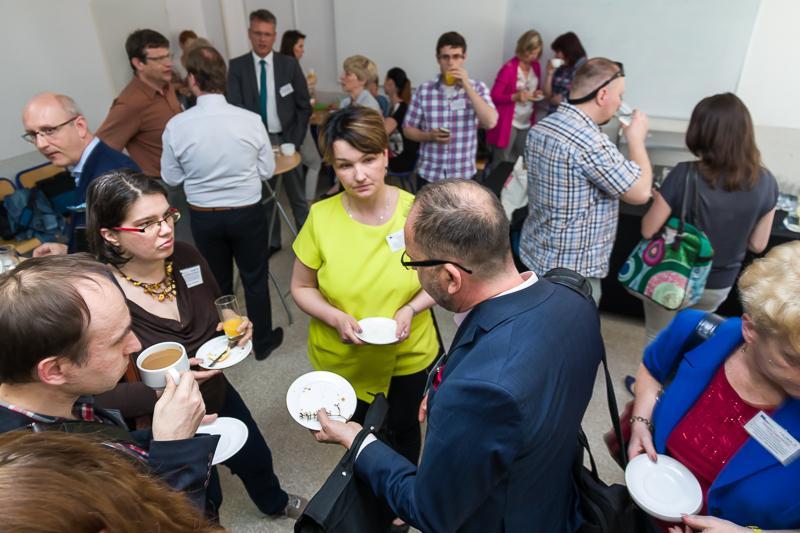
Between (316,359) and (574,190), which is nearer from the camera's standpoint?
(316,359)

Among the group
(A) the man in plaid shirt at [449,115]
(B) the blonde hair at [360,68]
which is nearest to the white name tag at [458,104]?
(A) the man in plaid shirt at [449,115]

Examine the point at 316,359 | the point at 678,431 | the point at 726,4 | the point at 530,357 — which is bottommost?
the point at 316,359

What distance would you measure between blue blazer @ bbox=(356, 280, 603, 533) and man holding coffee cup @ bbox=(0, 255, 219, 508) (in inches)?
16.4

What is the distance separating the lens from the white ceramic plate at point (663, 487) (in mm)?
1193

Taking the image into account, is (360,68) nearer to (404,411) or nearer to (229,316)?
(229,316)

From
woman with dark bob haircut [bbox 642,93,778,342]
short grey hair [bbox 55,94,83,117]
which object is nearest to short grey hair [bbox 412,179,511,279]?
woman with dark bob haircut [bbox 642,93,778,342]

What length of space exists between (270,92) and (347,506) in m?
3.76

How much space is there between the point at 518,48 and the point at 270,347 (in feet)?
12.8

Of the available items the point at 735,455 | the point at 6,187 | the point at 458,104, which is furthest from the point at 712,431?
the point at 6,187

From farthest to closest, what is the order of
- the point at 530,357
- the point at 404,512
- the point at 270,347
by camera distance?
the point at 270,347 < the point at 404,512 < the point at 530,357

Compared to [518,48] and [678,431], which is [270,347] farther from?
[518,48]

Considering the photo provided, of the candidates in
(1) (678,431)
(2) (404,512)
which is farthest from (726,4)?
(2) (404,512)

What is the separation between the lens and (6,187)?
11.3 feet

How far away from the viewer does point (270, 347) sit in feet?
10.3
